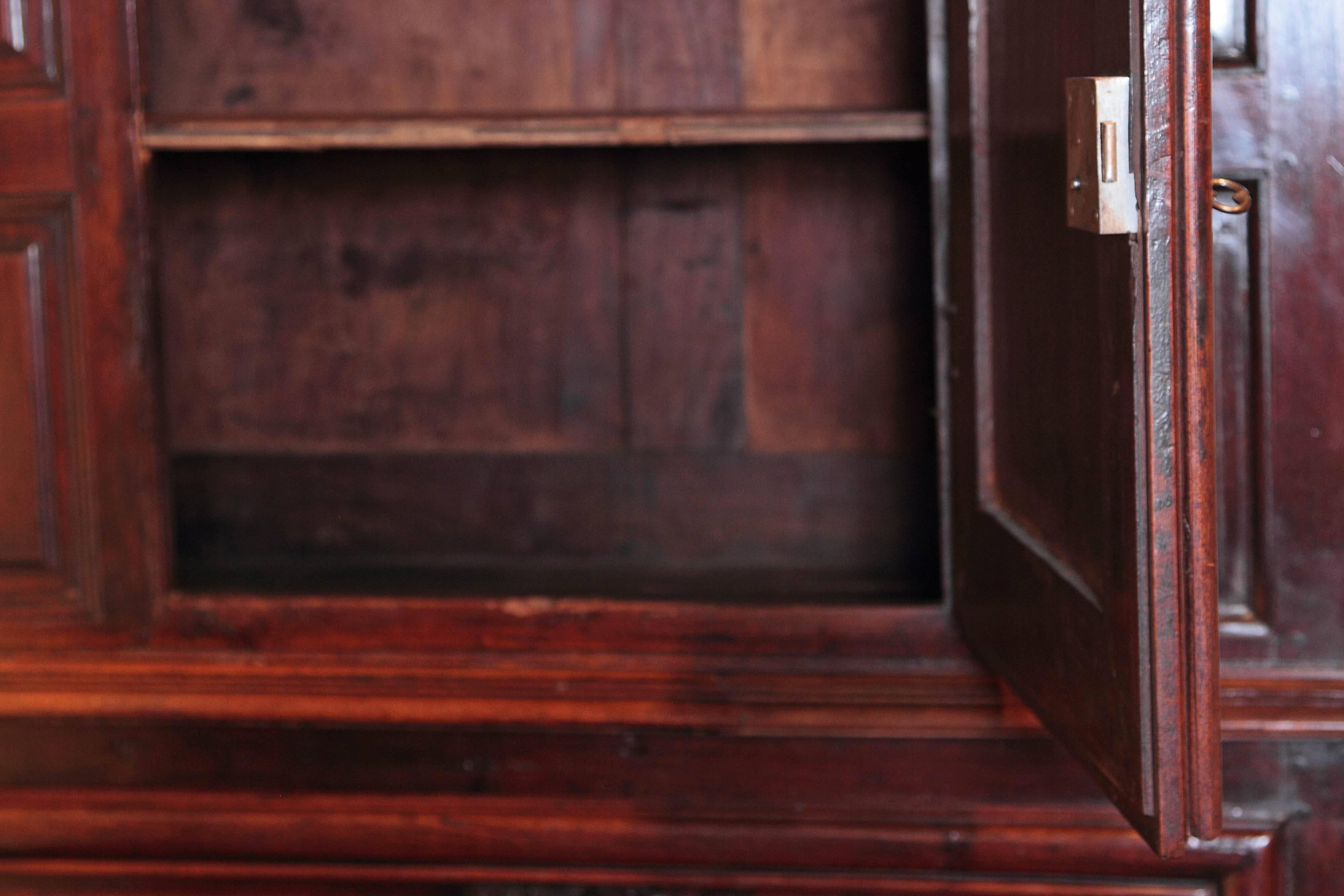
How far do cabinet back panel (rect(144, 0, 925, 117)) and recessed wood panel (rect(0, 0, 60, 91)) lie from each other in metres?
0.36

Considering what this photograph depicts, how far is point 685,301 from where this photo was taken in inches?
76.1

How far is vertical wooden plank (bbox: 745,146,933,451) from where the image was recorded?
1893mm

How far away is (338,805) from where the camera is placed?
1570mm

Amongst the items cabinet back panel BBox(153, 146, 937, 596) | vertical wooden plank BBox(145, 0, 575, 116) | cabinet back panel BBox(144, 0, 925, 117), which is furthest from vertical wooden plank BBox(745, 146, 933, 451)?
vertical wooden plank BBox(145, 0, 575, 116)

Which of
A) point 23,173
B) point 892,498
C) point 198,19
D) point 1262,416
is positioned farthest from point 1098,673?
point 198,19

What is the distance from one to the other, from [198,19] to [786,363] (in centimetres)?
101

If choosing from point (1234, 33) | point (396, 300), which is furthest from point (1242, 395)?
point (396, 300)

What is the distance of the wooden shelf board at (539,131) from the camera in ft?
4.82

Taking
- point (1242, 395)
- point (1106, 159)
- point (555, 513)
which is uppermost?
point (1106, 159)

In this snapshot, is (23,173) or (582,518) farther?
(582,518)

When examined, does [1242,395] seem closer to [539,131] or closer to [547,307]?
[539,131]

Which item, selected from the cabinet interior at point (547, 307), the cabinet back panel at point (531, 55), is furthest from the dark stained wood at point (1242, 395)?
the cabinet back panel at point (531, 55)

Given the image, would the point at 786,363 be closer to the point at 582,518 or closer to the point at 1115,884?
the point at 582,518

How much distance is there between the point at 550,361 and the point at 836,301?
44 cm
